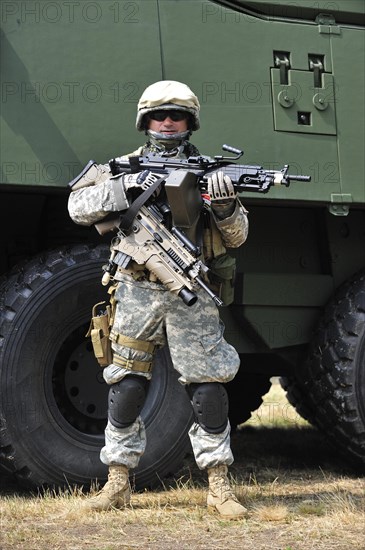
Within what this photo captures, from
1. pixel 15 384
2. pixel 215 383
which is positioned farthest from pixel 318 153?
pixel 15 384

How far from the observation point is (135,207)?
15.3 feet

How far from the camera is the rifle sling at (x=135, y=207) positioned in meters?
4.61

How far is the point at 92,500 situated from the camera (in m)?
4.71

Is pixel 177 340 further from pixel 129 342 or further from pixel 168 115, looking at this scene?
pixel 168 115

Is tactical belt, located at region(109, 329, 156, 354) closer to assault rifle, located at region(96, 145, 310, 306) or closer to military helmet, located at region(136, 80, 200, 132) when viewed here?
assault rifle, located at region(96, 145, 310, 306)

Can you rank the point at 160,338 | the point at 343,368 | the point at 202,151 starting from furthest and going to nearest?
the point at 343,368
the point at 202,151
the point at 160,338

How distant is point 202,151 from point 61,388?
141 cm

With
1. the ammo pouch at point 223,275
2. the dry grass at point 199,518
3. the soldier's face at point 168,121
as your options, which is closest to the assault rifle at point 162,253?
the ammo pouch at point 223,275

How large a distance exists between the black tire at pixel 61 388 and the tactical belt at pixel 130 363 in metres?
0.58

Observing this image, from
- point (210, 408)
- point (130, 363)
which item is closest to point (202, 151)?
point (130, 363)

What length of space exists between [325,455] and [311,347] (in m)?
1.24

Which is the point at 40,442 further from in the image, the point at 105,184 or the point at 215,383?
the point at 105,184
